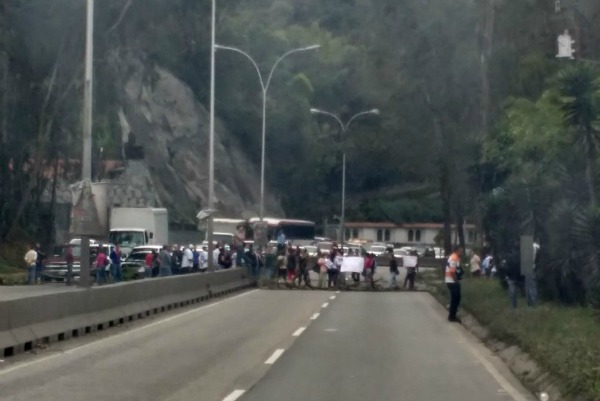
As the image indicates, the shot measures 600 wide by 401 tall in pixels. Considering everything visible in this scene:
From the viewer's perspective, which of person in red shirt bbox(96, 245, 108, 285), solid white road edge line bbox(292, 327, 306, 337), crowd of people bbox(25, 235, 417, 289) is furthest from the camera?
crowd of people bbox(25, 235, 417, 289)

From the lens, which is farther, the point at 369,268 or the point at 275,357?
the point at 369,268

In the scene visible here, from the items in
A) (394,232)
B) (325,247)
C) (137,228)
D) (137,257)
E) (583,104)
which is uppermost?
(583,104)

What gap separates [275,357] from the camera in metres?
20.2

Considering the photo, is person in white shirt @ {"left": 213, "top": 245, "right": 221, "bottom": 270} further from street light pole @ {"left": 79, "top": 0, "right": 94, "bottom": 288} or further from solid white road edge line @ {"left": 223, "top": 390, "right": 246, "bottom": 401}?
solid white road edge line @ {"left": 223, "top": 390, "right": 246, "bottom": 401}

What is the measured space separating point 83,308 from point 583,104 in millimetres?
11966

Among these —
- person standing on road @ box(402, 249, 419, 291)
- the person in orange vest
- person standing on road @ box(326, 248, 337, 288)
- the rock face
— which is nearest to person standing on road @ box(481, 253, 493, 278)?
person standing on road @ box(402, 249, 419, 291)

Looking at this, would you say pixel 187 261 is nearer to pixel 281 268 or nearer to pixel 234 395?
pixel 281 268

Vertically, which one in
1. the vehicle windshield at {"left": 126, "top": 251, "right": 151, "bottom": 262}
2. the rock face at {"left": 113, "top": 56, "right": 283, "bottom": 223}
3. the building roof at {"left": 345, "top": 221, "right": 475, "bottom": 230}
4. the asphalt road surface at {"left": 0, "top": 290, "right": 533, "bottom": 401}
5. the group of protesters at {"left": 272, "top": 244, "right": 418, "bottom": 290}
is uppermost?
the rock face at {"left": 113, "top": 56, "right": 283, "bottom": 223}

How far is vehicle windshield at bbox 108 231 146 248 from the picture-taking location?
198ft

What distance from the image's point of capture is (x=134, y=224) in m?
61.7

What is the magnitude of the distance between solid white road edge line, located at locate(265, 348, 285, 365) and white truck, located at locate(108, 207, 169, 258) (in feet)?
129

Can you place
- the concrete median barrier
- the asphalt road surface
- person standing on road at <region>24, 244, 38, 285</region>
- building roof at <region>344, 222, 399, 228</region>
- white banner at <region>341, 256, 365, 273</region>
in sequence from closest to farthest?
the asphalt road surface → the concrete median barrier → person standing on road at <region>24, 244, 38, 285</region> → white banner at <region>341, 256, 365, 273</region> → building roof at <region>344, 222, 399, 228</region>

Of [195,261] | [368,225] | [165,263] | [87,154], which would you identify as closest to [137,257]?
[195,261]

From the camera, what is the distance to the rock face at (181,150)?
7681 cm
